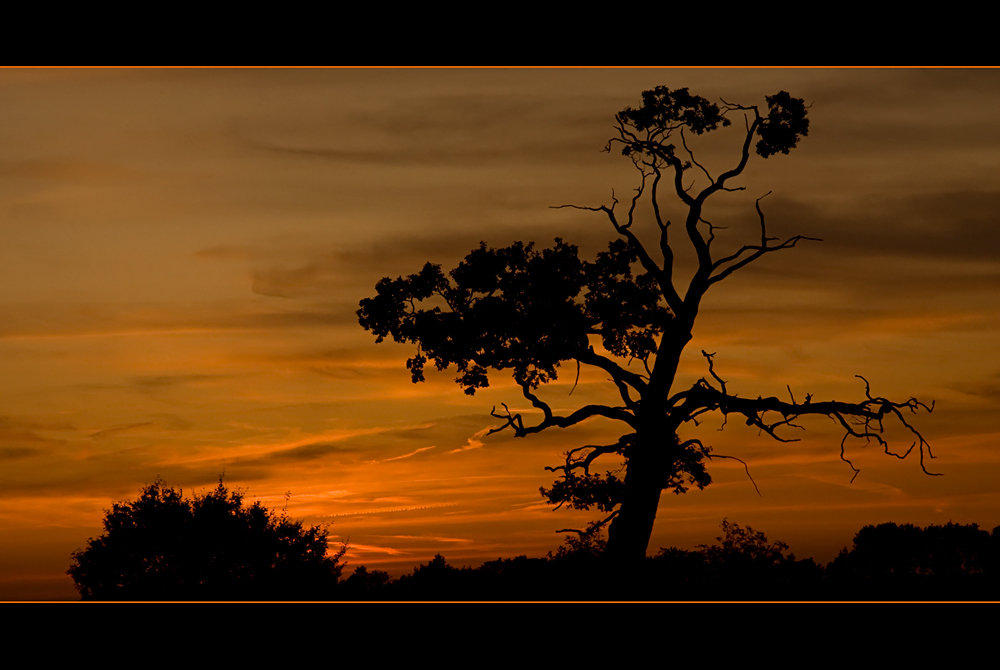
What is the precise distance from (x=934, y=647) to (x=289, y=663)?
4.81m

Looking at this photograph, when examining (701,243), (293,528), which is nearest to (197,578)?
(293,528)

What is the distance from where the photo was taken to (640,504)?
15.0m

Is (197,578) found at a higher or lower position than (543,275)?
lower

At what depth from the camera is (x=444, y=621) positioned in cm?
679

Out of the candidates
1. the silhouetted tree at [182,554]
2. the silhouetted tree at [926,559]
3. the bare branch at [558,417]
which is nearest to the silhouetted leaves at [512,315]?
the bare branch at [558,417]

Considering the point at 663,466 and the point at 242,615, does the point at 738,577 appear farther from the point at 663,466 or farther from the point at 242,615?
the point at 242,615

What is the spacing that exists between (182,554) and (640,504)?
22.0 m

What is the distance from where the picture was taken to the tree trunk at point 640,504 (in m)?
14.8

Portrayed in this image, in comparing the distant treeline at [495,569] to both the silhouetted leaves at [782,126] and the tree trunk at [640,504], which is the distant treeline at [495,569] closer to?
the tree trunk at [640,504]

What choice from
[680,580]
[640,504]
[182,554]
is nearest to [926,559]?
[680,580]

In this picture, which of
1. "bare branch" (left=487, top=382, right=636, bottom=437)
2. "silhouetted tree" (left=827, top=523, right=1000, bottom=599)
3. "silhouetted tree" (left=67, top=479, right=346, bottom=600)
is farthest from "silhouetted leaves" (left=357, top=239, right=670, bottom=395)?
"silhouetted tree" (left=67, top=479, right=346, bottom=600)
